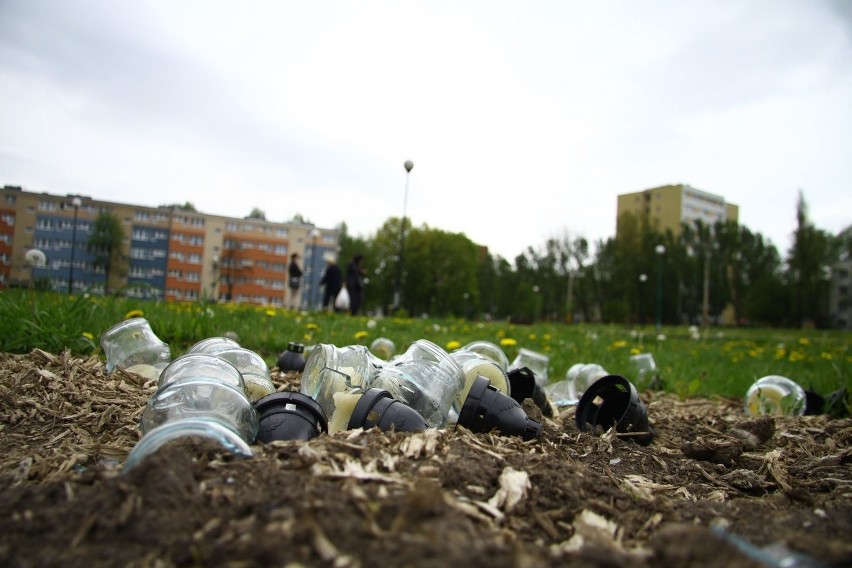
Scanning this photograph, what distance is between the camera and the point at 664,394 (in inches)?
182

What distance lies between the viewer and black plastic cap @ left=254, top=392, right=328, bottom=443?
73.1 inches

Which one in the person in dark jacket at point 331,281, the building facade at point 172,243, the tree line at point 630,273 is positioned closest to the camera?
the person in dark jacket at point 331,281

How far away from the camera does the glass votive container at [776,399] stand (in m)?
3.73

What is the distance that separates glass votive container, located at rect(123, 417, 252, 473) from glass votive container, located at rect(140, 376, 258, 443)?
0.85 ft

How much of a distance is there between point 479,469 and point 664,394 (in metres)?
3.63

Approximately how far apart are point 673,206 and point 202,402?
8260cm

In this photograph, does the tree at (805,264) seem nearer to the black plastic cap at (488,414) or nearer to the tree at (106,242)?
the tree at (106,242)

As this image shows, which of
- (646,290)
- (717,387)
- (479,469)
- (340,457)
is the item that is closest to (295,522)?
(340,457)

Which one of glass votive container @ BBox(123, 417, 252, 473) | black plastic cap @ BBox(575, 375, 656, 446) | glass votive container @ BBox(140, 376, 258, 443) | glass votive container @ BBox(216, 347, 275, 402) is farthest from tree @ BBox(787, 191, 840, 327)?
glass votive container @ BBox(123, 417, 252, 473)

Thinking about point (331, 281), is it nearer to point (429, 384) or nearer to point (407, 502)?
point (429, 384)

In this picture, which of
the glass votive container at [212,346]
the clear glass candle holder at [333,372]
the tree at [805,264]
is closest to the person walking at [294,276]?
the glass votive container at [212,346]

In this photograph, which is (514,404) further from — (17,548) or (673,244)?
(673,244)

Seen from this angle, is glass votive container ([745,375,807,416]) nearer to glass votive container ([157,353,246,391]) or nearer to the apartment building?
glass votive container ([157,353,246,391])

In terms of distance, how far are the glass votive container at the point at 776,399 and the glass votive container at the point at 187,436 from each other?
3.64 m
